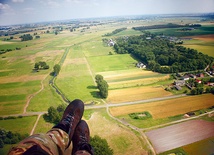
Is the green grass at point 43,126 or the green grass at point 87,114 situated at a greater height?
the green grass at point 43,126

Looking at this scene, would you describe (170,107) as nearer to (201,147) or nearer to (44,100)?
(201,147)

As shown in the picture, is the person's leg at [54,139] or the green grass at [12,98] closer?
the person's leg at [54,139]

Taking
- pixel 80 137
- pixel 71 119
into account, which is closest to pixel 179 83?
pixel 71 119

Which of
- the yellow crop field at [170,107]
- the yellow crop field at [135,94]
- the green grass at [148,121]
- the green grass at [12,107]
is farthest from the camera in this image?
the yellow crop field at [135,94]

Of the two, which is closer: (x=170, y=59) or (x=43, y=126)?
(x=43, y=126)

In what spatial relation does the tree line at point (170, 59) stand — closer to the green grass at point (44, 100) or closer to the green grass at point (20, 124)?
the green grass at point (44, 100)

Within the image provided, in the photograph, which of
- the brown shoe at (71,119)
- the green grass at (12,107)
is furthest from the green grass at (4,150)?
the brown shoe at (71,119)

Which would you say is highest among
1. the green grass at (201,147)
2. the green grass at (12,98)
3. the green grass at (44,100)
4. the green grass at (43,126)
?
the green grass at (12,98)

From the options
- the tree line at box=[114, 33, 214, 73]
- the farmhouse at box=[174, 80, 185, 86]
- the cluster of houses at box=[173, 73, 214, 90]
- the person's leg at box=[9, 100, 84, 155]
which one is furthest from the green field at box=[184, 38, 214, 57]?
the person's leg at box=[9, 100, 84, 155]
